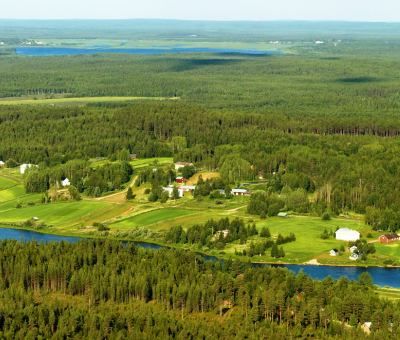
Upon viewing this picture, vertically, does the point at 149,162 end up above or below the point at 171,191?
below

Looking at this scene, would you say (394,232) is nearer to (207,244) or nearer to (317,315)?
(207,244)

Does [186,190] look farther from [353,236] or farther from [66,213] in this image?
[353,236]

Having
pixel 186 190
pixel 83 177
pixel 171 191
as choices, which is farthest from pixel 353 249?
pixel 83 177

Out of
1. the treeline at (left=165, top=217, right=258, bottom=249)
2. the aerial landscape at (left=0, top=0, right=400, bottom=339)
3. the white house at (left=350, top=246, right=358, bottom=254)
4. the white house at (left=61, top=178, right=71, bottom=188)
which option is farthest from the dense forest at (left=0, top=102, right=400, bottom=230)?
the white house at (left=61, top=178, right=71, bottom=188)

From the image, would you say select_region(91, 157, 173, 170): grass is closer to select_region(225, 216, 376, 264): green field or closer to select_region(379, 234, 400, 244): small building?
select_region(225, 216, 376, 264): green field

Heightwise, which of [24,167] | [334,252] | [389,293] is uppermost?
[389,293]

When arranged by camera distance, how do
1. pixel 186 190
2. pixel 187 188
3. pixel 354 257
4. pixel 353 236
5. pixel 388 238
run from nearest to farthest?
pixel 354 257 < pixel 388 238 < pixel 353 236 < pixel 186 190 < pixel 187 188
